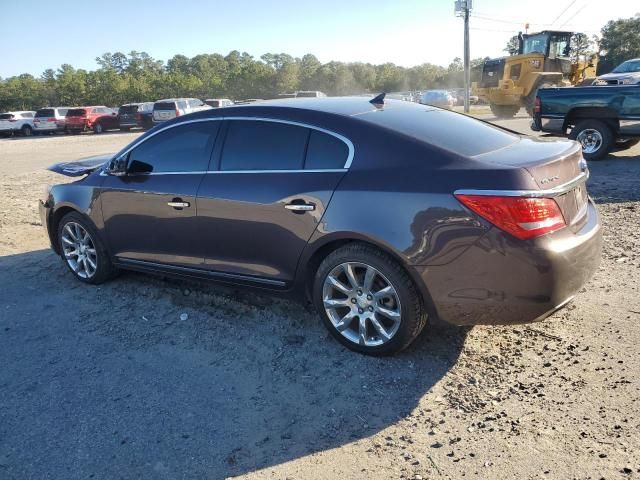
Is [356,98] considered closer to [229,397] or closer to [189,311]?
[189,311]

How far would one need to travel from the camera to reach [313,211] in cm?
354

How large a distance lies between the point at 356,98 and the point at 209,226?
158 cm

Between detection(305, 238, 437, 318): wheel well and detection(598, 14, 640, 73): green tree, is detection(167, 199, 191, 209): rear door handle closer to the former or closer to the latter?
detection(305, 238, 437, 318): wheel well

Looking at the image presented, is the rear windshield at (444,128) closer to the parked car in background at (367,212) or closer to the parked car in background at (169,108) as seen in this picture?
the parked car in background at (367,212)

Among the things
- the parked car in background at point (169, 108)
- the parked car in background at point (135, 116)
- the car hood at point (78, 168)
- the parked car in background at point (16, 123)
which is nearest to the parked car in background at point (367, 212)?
the car hood at point (78, 168)

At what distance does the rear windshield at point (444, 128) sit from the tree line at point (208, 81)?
116 feet

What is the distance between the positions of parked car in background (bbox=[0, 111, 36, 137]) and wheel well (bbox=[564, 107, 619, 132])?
33.6m

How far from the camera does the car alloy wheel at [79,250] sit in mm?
5121

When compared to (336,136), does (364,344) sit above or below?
below

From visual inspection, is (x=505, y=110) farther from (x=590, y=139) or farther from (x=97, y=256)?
(x=97, y=256)

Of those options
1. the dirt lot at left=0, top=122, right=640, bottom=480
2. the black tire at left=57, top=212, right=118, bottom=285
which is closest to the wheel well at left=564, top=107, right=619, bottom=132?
the dirt lot at left=0, top=122, right=640, bottom=480

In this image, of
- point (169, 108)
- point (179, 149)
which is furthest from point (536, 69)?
point (179, 149)

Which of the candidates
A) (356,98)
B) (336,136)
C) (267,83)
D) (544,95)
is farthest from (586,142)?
(267,83)

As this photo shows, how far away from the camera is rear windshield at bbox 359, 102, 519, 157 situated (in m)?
3.46
